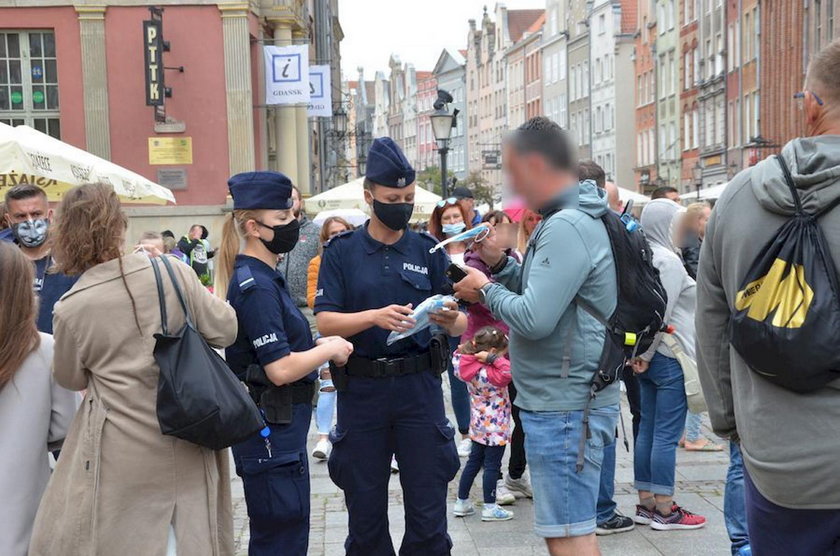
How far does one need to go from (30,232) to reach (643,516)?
4.06 meters

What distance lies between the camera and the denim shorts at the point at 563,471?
4.30 meters

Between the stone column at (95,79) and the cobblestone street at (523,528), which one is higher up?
the stone column at (95,79)

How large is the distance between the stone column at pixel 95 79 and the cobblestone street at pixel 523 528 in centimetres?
1764

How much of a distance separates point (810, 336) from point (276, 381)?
2.26 meters

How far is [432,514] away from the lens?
202 inches

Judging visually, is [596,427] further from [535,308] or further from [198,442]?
[198,442]

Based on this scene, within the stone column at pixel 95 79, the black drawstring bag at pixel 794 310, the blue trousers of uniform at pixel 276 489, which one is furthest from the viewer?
the stone column at pixel 95 79

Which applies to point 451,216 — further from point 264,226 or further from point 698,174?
point 698,174

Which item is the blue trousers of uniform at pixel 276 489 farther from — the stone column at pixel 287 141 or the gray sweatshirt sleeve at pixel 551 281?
the stone column at pixel 287 141

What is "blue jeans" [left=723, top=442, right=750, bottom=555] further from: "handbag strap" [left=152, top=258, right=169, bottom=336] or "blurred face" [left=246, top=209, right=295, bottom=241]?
"handbag strap" [left=152, top=258, right=169, bottom=336]

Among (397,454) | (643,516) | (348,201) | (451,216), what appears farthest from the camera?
(348,201)

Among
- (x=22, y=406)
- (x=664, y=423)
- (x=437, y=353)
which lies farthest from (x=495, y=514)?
(x=22, y=406)

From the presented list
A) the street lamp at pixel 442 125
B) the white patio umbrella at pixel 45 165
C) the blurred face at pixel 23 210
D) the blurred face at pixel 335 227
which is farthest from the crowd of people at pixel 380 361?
the street lamp at pixel 442 125

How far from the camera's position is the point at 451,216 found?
7.53 meters
